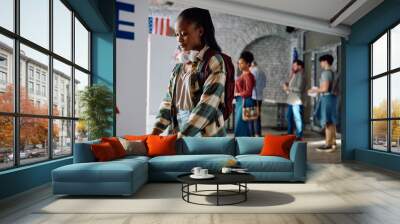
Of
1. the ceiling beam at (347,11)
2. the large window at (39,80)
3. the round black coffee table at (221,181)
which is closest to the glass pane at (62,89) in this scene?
the large window at (39,80)

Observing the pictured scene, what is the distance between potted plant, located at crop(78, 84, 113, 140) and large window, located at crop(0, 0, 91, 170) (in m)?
0.13

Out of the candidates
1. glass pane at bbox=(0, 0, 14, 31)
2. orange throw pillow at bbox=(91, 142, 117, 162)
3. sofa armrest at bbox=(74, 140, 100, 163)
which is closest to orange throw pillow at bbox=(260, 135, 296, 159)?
orange throw pillow at bbox=(91, 142, 117, 162)

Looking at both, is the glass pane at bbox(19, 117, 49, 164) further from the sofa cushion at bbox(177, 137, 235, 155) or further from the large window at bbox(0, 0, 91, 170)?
the sofa cushion at bbox(177, 137, 235, 155)

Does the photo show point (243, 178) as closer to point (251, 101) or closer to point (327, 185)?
point (327, 185)

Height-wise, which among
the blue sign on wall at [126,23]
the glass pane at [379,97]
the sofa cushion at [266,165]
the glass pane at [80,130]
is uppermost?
the blue sign on wall at [126,23]

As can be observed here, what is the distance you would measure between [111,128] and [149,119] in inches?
37.5

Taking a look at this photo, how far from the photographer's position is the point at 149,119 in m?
7.99

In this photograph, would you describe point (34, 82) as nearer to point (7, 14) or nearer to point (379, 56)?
point (7, 14)

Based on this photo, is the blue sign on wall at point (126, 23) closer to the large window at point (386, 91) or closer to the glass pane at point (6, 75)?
the glass pane at point (6, 75)

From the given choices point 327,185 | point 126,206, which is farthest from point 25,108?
point 327,185

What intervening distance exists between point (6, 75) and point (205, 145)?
283 cm

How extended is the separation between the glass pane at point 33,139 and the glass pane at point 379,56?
6.20m

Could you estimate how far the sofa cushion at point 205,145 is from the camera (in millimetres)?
5809

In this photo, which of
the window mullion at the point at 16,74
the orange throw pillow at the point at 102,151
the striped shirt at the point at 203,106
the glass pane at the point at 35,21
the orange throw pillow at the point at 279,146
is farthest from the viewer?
the striped shirt at the point at 203,106
